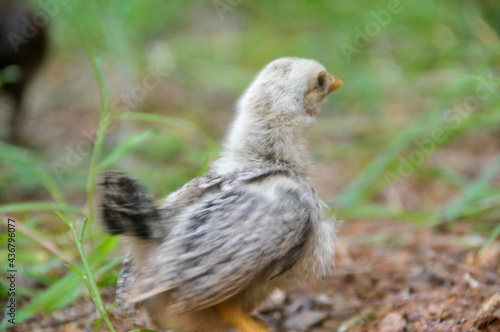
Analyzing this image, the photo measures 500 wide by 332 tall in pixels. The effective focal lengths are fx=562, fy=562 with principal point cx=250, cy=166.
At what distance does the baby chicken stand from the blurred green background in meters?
0.31

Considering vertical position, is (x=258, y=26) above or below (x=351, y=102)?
above

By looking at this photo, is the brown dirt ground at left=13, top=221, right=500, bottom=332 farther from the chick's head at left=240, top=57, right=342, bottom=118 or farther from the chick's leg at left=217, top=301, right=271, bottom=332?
the chick's head at left=240, top=57, right=342, bottom=118

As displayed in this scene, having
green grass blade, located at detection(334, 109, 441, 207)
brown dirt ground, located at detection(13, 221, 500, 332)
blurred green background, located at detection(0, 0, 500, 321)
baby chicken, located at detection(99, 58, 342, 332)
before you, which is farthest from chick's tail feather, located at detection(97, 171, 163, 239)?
green grass blade, located at detection(334, 109, 441, 207)

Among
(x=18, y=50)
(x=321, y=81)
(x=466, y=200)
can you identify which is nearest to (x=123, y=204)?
(x=321, y=81)

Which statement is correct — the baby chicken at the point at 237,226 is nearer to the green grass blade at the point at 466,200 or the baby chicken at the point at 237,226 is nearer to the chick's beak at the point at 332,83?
the chick's beak at the point at 332,83

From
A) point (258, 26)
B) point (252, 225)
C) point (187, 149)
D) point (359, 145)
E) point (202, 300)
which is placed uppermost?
point (258, 26)

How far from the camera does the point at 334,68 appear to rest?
605 centimetres

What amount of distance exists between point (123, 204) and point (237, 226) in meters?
0.35

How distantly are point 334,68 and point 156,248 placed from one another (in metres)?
4.66

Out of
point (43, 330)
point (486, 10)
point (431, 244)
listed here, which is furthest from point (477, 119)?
point (43, 330)

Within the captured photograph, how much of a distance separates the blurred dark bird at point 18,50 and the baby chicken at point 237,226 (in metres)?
3.40

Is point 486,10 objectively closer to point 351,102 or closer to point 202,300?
point 351,102

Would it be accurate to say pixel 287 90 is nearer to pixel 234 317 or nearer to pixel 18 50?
pixel 234 317

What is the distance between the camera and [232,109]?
238 inches
